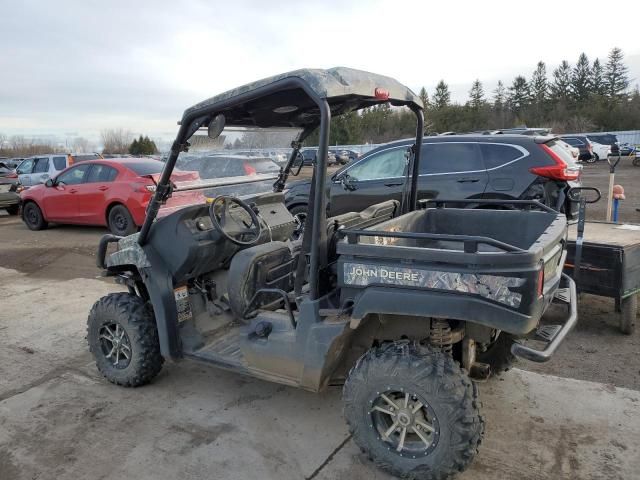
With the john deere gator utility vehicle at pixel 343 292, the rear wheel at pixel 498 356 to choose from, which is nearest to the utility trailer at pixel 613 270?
the john deere gator utility vehicle at pixel 343 292

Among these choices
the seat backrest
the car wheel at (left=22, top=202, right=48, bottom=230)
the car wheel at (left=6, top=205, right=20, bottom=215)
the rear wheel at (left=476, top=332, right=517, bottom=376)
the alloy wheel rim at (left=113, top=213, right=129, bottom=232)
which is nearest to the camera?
the seat backrest

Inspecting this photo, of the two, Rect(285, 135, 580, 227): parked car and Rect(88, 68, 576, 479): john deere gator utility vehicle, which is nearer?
Rect(88, 68, 576, 479): john deere gator utility vehicle

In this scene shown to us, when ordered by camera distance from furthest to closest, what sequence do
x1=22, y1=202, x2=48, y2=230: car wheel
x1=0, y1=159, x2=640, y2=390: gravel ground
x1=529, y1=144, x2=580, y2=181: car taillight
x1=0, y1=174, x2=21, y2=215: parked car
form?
x1=0, y1=174, x2=21, y2=215: parked car → x1=22, y1=202, x2=48, y2=230: car wheel → x1=529, y1=144, x2=580, y2=181: car taillight → x1=0, y1=159, x2=640, y2=390: gravel ground

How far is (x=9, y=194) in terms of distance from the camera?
14.3 meters

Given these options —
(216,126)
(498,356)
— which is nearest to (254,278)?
(216,126)

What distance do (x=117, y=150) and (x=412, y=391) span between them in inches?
2298

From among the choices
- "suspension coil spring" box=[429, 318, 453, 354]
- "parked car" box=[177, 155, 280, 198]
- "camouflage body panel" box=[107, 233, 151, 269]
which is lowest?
"suspension coil spring" box=[429, 318, 453, 354]

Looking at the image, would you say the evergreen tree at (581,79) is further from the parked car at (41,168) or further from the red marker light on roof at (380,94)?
the red marker light on roof at (380,94)

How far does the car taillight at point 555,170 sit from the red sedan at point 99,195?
6.13 meters

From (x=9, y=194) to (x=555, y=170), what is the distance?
13.9 m

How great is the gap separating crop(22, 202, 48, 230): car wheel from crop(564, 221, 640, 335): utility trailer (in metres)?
10.9

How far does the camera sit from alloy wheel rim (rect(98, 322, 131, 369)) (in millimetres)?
3814

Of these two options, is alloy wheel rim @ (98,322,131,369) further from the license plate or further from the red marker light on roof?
the red marker light on roof

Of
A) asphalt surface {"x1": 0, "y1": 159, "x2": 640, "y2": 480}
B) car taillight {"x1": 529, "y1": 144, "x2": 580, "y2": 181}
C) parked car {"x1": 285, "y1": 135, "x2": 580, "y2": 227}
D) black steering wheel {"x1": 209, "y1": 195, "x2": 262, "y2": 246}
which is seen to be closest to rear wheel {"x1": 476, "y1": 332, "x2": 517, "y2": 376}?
asphalt surface {"x1": 0, "y1": 159, "x2": 640, "y2": 480}
